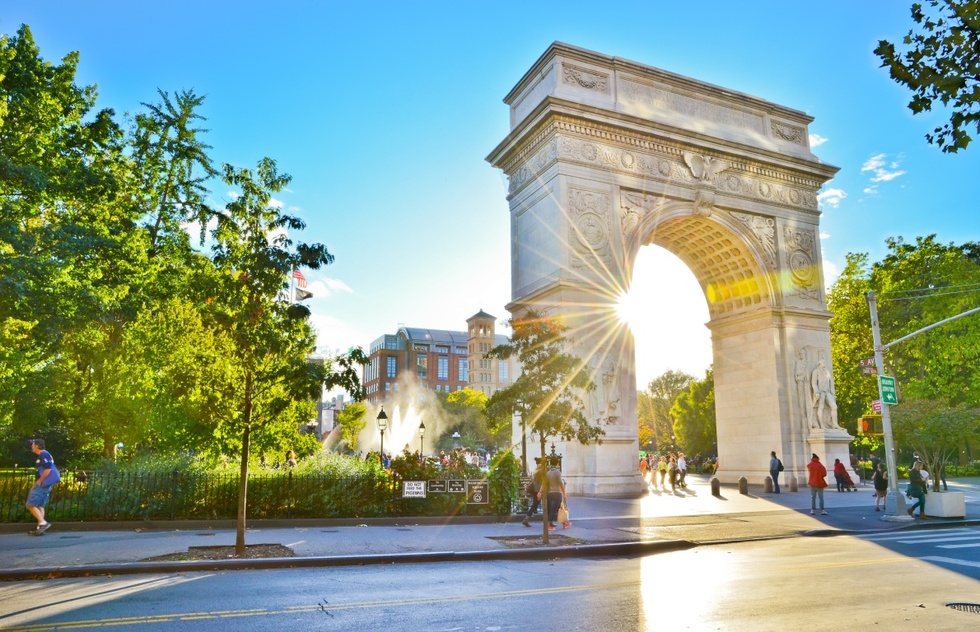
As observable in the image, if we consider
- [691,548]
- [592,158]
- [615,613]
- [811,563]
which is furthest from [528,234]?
[615,613]

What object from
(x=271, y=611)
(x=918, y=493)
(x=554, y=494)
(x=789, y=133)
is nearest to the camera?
(x=271, y=611)

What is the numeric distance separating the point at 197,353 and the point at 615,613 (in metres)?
9.06

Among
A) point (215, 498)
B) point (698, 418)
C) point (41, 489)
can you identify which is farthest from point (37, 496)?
point (698, 418)

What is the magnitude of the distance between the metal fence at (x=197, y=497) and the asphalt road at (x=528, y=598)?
6.44 metres

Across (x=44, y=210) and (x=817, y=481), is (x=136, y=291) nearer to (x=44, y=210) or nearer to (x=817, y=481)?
(x=44, y=210)

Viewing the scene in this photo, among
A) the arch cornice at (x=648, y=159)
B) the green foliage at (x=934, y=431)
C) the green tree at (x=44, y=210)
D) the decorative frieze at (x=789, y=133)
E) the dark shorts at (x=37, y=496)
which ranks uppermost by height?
the decorative frieze at (x=789, y=133)

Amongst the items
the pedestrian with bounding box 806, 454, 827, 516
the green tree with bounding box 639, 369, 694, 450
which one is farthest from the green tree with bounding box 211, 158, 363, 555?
the green tree with bounding box 639, 369, 694, 450

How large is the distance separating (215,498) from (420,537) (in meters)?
5.72

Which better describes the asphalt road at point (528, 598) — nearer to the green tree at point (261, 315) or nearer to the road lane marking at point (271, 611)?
the road lane marking at point (271, 611)

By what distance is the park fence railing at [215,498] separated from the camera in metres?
16.3

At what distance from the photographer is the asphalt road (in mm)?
7492

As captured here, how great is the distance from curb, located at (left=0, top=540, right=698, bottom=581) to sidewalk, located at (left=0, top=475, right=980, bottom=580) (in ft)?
0.06

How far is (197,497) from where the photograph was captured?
16.9m

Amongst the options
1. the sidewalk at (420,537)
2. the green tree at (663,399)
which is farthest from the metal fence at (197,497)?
Answer: the green tree at (663,399)
